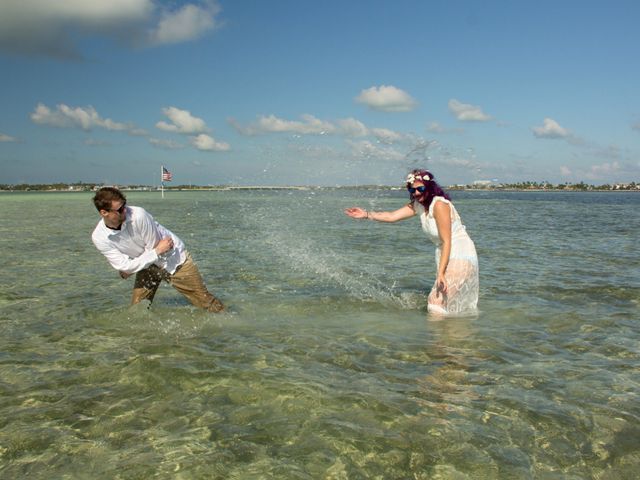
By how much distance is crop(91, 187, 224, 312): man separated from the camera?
21.0ft

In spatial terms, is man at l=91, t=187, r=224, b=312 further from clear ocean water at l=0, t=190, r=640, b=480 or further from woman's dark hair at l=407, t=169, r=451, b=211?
woman's dark hair at l=407, t=169, r=451, b=211

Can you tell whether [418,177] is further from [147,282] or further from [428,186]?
[147,282]

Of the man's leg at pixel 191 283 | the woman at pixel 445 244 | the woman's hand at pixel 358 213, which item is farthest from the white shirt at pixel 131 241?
the woman at pixel 445 244

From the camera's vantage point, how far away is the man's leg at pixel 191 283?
7.61 metres

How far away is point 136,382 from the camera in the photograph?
5.48m

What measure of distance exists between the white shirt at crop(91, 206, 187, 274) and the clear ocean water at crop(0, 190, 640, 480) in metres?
1.13

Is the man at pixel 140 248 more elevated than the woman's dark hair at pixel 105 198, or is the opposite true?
the woman's dark hair at pixel 105 198

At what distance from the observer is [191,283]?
25.4 ft

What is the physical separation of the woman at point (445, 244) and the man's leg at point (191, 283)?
10.0 ft

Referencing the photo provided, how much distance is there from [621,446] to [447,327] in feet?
11.3

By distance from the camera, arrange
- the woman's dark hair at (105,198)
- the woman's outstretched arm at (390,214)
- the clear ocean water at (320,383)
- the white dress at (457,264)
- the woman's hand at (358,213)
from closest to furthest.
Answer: the clear ocean water at (320,383), the woman's dark hair at (105,198), the white dress at (457,264), the woman's outstretched arm at (390,214), the woman's hand at (358,213)

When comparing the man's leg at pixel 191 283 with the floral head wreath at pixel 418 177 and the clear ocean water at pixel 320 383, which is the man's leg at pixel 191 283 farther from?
the floral head wreath at pixel 418 177

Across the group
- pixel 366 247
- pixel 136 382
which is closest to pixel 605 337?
pixel 136 382

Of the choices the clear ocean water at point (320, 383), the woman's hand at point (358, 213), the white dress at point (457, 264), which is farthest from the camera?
the woman's hand at point (358, 213)
